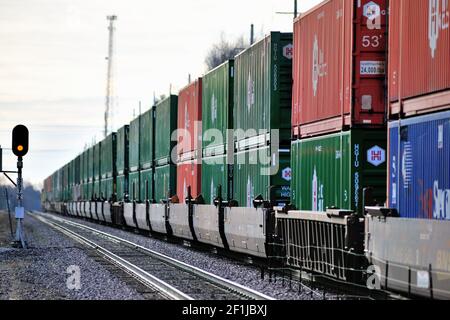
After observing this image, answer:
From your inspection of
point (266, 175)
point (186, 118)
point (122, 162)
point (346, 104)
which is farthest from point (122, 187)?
point (346, 104)

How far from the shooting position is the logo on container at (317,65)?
1745cm

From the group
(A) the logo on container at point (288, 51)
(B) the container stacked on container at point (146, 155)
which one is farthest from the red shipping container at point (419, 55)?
(B) the container stacked on container at point (146, 155)

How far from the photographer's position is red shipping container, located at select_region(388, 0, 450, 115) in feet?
40.9

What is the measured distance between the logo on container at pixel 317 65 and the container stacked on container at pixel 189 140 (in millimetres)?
11405

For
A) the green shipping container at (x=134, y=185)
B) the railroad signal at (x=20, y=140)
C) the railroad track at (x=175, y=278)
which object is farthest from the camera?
the green shipping container at (x=134, y=185)

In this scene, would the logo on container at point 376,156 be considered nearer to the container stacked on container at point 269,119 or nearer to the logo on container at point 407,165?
the logo on container at point 407,165

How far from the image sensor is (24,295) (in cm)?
1581

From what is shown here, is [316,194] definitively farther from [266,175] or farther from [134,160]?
[134,160]

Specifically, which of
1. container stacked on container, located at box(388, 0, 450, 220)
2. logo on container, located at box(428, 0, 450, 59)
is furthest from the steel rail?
logo on container, located at box(428, 0, 450, 59)

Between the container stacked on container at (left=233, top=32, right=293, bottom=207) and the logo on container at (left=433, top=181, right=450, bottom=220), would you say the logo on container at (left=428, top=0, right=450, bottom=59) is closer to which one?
the logo on container at (left=433, top=181, right=450, bottom=220)

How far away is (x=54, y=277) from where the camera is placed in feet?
63.7
